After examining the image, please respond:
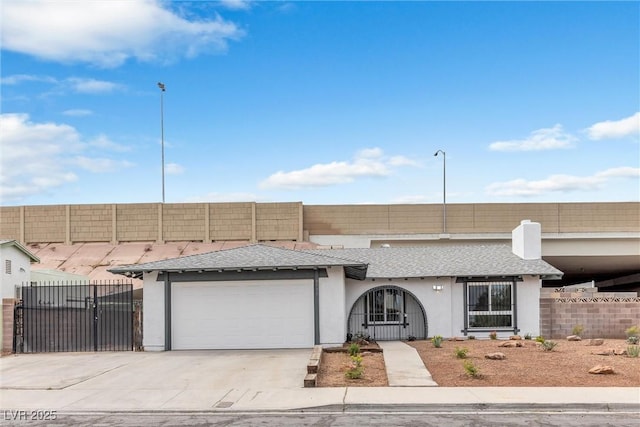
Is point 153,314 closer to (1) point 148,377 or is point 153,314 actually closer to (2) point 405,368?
(1) point 148,377

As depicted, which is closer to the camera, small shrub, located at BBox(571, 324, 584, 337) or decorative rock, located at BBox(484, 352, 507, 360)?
decorative rock, located at BBox(484, 352, 507, 360)

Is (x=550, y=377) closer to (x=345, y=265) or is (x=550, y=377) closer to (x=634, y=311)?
(x=345, y=265)

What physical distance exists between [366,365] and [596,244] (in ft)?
108

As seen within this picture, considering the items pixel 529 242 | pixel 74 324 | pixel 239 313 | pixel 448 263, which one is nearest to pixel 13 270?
pixel 74 324

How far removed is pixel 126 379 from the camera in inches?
680

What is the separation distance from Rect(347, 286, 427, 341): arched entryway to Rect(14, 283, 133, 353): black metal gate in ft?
28.0

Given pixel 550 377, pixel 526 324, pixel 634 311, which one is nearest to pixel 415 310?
pixel 526 324

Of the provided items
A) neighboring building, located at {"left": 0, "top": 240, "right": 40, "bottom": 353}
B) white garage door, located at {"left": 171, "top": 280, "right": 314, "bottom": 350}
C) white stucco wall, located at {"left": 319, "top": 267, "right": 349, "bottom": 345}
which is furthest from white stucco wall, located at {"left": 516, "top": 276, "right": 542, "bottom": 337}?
neighboring building, located at {"left": 0, "top": 240, "right": 40, "bottom": 353}

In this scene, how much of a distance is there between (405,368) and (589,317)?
41.8 ft

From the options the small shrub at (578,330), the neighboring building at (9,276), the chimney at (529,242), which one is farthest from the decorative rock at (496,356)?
the neighboring building at (9,276)

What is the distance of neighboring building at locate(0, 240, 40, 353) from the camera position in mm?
23438

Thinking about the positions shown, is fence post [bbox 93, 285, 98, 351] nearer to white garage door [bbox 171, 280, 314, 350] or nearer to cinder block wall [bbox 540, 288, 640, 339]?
white garage door [bbox 171, 280, 314, 350]

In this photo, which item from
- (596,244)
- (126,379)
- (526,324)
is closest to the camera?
(126,379)

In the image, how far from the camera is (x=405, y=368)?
17.6 meters
